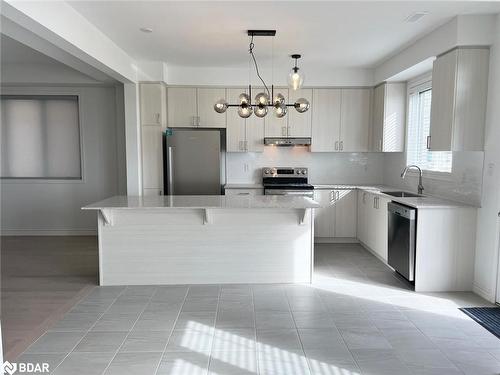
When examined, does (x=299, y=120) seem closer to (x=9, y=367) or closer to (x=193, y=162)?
(x=193, y=162)

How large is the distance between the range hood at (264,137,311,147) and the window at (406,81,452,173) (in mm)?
1502

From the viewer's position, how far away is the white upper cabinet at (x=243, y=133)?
5.50m

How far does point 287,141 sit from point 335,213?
1.36 m

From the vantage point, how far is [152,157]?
5215mm

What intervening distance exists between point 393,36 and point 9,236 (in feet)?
21.4

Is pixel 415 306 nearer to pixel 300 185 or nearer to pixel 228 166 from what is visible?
pixel 300 185

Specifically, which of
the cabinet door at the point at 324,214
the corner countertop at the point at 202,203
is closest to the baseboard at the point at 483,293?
the corner countertop at the point at 202,203

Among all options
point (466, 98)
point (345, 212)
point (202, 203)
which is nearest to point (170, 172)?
point (202, 203)

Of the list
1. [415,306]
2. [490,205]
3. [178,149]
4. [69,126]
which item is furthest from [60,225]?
[490,205]

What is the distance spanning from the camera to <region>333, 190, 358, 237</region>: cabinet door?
5.34 metres

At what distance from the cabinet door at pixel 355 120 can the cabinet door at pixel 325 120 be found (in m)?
0.10

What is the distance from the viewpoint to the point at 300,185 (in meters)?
5.35

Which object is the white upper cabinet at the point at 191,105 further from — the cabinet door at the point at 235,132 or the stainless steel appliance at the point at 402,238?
the stainless steel appliance at the point at 402,238

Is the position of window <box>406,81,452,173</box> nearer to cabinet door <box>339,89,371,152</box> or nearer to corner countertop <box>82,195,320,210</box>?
cabinet door <box>339,89,371,152</box>
